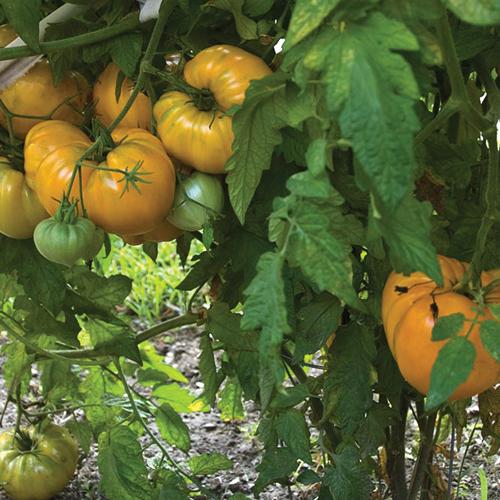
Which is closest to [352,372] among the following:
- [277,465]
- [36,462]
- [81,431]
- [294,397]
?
[294,397]

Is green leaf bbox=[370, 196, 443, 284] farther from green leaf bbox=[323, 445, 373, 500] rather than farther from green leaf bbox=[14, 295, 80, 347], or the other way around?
green leaf bbox=[14, 295, 80, 347]

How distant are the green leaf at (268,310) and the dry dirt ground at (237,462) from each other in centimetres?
103

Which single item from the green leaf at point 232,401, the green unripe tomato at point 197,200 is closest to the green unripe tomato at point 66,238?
the green unripe tomato at point 197,200

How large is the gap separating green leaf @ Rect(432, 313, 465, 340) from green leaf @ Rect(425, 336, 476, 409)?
0.02m

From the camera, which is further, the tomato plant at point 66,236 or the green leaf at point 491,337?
the tomato plant at point 66,236

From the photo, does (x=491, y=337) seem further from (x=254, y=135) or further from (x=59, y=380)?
(x=59, y=380)

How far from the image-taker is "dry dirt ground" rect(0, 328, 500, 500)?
6.42 feet

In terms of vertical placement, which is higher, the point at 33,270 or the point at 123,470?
the point at 33,270

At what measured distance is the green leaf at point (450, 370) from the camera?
749 millimetres

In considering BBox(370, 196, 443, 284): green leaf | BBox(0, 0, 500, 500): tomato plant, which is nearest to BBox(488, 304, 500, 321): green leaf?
BBox(0, 0, 500, 500): tomato plant

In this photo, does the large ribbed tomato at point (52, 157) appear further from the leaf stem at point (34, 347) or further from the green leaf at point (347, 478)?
the green leaf at point (347, 478)

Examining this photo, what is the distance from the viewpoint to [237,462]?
2.15m

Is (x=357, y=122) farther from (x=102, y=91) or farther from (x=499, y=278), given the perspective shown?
(x=102, y=91)

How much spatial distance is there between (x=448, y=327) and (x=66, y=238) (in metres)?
0.40
